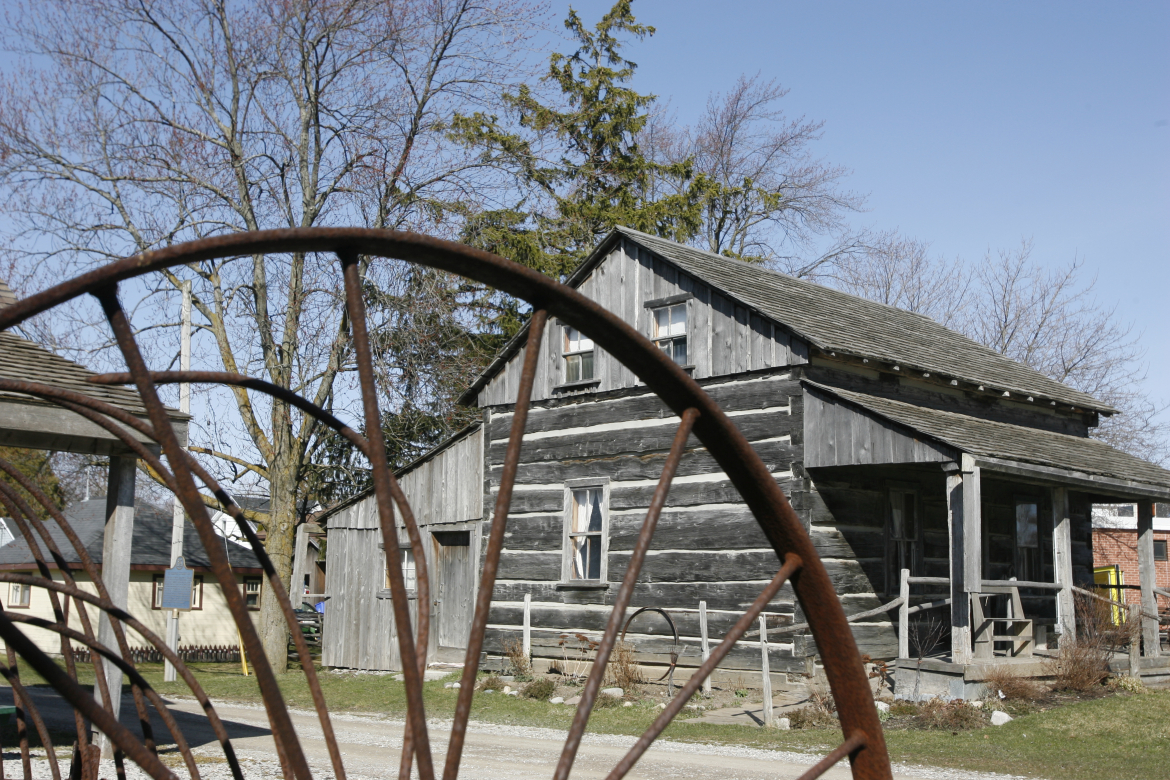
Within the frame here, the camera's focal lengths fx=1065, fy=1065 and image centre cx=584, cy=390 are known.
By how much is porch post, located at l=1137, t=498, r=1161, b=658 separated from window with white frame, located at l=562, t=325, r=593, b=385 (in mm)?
8440

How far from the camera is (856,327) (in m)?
16.8

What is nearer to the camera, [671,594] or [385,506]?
[385,506]

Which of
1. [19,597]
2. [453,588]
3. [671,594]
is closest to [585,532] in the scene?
[671,594]

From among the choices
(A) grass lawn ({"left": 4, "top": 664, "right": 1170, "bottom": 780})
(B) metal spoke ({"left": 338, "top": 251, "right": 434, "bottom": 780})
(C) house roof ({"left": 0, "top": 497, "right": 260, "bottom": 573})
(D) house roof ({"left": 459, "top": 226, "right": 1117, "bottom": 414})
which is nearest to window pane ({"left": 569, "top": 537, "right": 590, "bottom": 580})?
(A) grass lawn ({"left": 4, "top": 664, "right": 1170, "bottom": 780})

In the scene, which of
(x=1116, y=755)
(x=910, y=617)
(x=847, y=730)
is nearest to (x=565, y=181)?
(x=910, y=617)

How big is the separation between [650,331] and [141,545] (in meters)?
20.7

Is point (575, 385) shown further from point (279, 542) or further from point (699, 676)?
point (699, 676)

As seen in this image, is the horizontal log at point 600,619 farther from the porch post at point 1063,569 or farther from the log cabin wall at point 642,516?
the porch post at point 1063,569

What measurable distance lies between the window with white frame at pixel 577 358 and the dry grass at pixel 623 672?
438 cm

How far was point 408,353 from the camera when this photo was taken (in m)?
22.2

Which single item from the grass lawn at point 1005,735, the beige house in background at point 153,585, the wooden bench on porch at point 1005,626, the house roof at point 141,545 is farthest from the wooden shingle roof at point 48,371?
the house roof at point 141,545

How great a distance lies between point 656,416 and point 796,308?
2680 millimetres

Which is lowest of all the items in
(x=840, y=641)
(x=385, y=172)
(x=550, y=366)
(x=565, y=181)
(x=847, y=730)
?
(x=847, y=730)

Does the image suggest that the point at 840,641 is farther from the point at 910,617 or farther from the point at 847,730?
the point at 910,617
